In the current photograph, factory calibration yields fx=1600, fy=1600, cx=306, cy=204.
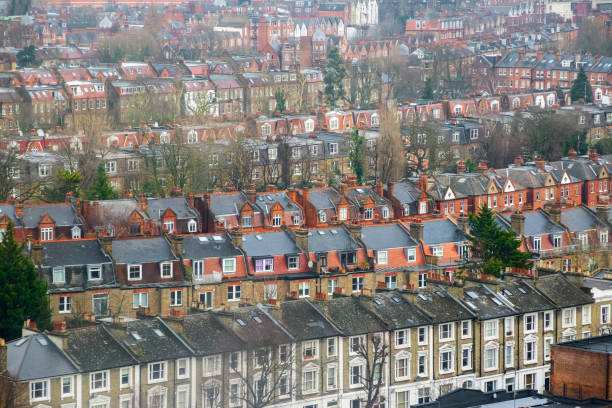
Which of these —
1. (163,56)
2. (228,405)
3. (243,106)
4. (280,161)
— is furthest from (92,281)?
(163,56)

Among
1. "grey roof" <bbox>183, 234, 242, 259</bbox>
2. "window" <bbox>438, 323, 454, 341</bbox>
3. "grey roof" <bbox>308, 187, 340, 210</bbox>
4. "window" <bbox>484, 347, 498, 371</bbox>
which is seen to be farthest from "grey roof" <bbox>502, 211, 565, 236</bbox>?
"window" <bbox>438, 323, 454, 341</bbox>

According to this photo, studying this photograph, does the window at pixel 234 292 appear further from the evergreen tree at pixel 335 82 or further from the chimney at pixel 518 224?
the evergreen tree at pixel 335 82

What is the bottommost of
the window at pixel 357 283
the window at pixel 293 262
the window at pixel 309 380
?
the window at pixel 309 380

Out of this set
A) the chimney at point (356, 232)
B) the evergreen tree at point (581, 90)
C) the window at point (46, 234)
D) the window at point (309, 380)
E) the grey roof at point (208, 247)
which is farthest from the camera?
the evergreen tree at point (581, 90)

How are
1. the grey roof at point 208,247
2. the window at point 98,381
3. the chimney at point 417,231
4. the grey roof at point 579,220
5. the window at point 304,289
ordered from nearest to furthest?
the window at point 98,381 < the grey roof at point 208,247 < the window at point 304,289 < the chimney at point 417,231 < the grey roof at point 579,220

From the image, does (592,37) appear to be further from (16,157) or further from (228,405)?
(228,405)

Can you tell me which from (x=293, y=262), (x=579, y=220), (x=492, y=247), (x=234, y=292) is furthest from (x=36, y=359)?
(x=579, y=220)

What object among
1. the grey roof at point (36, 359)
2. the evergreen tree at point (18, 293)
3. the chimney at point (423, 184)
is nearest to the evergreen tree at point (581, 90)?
the chimney at point (423, 184)
